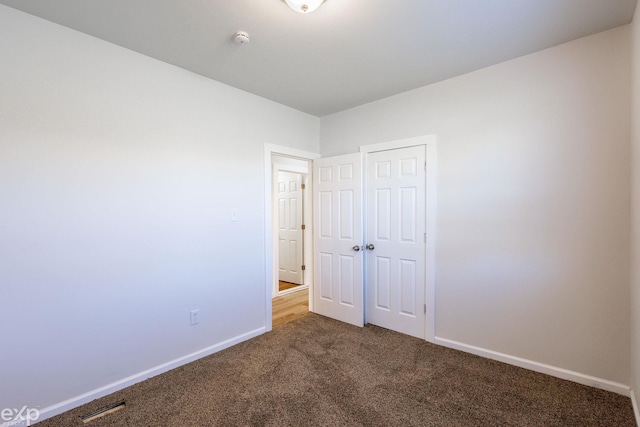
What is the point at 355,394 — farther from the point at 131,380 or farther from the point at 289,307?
the point at 289,307

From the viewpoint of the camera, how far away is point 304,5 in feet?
5.26

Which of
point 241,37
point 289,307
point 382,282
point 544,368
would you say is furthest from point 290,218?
point 544,368

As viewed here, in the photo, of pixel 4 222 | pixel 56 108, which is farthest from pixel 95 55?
pixel 4 222

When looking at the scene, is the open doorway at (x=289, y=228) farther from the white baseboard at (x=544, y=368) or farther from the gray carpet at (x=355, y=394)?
the white baseboard at (x=544, y=368)

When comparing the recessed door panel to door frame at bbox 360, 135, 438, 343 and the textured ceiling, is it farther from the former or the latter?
the textured ceiling

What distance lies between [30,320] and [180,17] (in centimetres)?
211

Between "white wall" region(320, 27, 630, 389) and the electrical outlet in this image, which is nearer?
"white wall" region(320, 27, 630, 389)

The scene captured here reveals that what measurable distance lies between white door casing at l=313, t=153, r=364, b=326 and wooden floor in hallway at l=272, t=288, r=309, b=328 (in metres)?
0.28

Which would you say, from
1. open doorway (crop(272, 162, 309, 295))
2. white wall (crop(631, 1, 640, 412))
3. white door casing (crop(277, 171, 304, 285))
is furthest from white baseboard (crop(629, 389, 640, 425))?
white door casing (crop(277, 171, 304, 285))

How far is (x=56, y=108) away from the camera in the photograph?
1.84 meters

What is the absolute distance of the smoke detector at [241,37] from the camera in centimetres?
194

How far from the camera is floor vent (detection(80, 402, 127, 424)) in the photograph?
1.77 m

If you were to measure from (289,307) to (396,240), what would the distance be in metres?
1.82

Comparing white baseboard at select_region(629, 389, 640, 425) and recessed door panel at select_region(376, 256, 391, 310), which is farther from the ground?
recessed door panel at select_region(376, 256, 391, 310)
